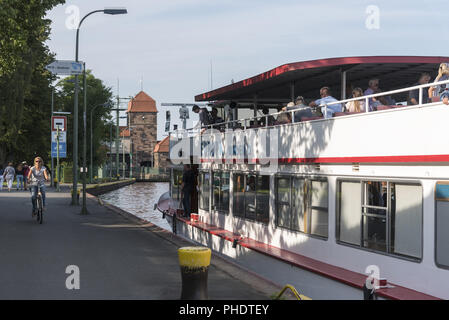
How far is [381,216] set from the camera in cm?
896

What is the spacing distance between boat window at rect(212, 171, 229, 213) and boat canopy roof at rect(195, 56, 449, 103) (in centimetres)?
210

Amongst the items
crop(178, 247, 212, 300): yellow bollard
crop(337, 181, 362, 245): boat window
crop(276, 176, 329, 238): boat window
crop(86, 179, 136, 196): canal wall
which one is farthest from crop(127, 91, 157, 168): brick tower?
crop(178, 247, 212, 300): yellow bollard

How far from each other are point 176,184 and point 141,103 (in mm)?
119747

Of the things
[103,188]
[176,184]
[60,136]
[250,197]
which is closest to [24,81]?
[60,136]

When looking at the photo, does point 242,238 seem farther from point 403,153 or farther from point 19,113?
point 19,113

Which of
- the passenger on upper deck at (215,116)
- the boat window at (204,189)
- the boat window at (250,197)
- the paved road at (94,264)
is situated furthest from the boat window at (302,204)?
the passenger on upper deck at (215,116)

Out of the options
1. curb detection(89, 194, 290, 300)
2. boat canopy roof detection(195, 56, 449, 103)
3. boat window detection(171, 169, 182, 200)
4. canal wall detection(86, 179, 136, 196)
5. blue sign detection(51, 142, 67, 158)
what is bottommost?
canal wall detection(86, 179, 136, 196)

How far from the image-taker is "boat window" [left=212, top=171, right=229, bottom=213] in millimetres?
16172

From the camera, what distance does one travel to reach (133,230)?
19047 mm

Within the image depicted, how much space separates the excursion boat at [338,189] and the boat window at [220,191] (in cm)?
3

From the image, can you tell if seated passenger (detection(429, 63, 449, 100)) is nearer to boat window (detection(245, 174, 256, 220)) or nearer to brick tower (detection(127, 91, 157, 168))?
boat window (detection(245, 174, 256, 220))

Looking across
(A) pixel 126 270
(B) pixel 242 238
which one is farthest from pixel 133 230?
(A) pixel 126 270

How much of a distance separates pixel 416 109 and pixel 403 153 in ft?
1.97

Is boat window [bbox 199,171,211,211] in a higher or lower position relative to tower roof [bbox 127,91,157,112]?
lower
